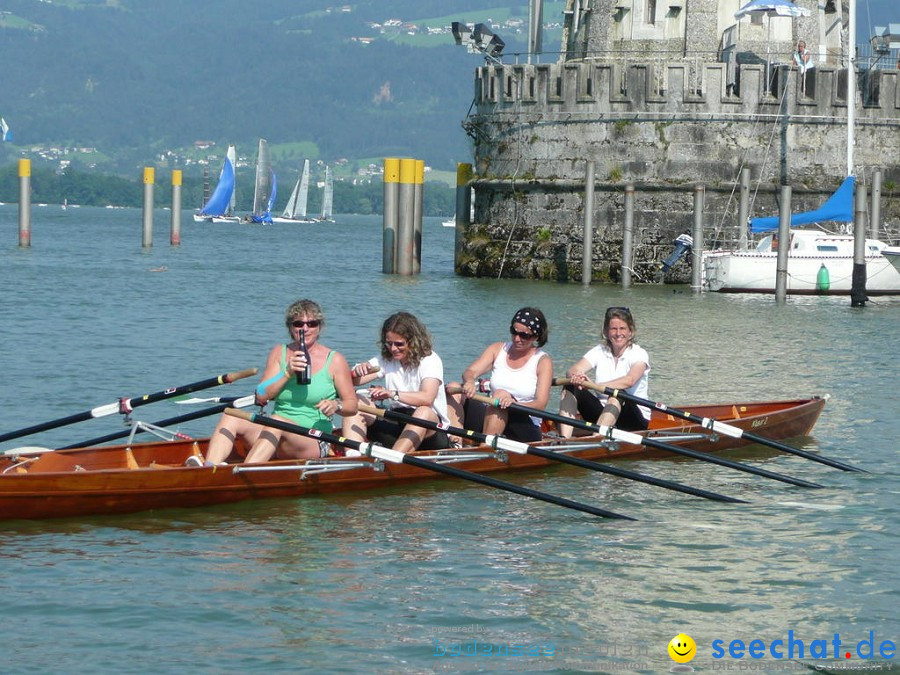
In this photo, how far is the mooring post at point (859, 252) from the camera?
1229 inches

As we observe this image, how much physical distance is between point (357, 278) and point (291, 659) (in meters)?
35.5

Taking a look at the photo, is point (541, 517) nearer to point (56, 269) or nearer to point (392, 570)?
point (392, 570)

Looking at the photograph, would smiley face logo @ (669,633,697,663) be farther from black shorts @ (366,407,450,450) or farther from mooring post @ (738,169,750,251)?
mooring post @ (738,169,750,251)

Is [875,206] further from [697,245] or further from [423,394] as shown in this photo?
[423,394]

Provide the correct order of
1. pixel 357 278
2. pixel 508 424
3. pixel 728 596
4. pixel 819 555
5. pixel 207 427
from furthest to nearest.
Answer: pixel 357 278 < pixel 207 427 < pixel 508 424 < pixel 819 555 < pixel 728 596

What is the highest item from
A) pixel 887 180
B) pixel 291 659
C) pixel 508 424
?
pixel 887 180

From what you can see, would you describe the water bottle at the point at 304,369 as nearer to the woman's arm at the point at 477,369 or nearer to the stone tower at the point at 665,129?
the woman's arm at the point at 477,369

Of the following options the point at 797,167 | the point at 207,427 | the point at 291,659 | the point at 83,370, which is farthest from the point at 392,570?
the point at 797,167

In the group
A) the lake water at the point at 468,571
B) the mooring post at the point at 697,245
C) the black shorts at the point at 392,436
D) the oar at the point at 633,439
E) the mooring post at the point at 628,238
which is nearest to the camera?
the lake water at the point at 468,571

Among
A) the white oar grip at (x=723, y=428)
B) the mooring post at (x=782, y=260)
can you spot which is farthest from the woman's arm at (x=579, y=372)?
the mooring post at (x=782, y=260)

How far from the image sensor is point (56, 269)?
47.4 meters

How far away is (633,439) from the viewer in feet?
45.6

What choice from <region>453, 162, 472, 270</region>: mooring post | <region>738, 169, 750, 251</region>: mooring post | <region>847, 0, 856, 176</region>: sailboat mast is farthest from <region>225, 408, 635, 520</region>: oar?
<region>453, 162, 472, 270</region>: mooring post

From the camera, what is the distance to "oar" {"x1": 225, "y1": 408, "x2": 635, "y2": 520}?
40.4 ft
